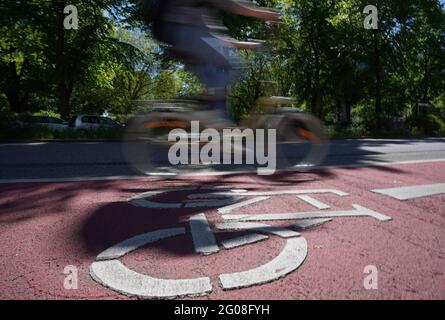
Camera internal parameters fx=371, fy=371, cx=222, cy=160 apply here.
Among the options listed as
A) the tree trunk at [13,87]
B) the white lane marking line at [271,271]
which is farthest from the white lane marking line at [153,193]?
the tree trunk at [13,87]

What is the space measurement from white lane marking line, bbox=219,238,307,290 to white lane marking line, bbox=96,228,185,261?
76 cm

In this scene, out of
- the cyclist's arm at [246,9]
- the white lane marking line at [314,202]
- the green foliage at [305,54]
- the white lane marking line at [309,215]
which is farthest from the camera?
the green foliage at [305,54]

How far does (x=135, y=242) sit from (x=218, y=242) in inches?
23.8

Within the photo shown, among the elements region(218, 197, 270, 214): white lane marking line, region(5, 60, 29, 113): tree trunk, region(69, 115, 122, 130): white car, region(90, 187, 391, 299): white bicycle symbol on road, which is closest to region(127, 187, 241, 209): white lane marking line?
region(90, 187, 391, 299): white bicycle symbol on road

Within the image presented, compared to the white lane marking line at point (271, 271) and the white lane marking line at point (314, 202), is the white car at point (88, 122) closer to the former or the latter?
the white lane marking line at point (314, 202)

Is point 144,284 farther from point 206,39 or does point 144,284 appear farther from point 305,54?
point 305,54

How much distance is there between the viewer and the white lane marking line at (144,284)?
1993mm

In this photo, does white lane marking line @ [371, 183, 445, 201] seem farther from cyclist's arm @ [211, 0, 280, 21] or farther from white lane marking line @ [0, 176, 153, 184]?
white lane marking line @ [0, 176, 153, 184]

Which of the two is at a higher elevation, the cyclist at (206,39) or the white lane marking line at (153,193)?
the cyclist at (206,39)

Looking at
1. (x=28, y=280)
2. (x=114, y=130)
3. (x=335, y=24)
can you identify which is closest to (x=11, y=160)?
(x=28, y=280)

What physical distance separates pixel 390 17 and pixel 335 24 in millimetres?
3766

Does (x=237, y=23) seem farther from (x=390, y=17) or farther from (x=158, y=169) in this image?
(x=158, y=169)

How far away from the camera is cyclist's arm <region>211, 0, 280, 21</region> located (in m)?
4.46

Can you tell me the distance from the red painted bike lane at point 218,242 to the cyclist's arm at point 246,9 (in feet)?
7.25
